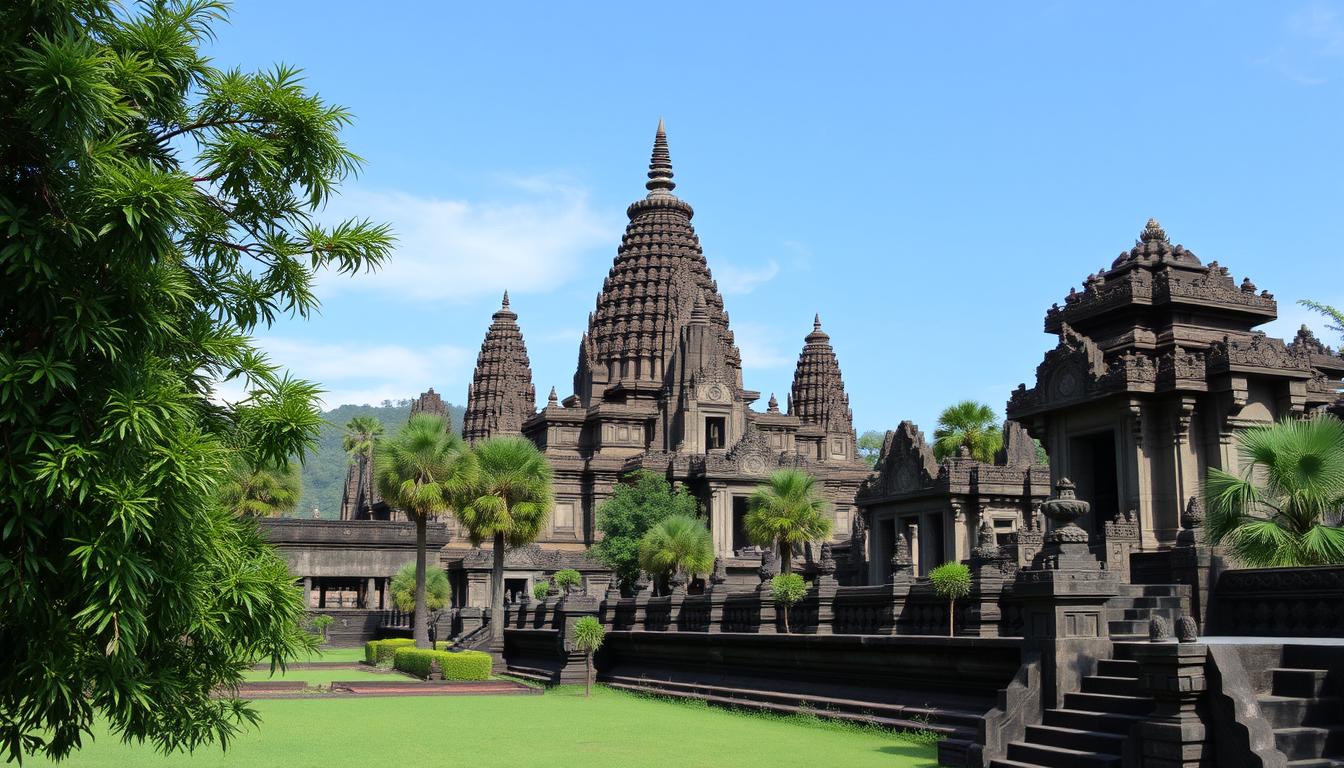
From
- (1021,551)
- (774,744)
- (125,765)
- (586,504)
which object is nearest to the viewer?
(125,765)

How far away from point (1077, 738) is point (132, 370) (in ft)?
34.8

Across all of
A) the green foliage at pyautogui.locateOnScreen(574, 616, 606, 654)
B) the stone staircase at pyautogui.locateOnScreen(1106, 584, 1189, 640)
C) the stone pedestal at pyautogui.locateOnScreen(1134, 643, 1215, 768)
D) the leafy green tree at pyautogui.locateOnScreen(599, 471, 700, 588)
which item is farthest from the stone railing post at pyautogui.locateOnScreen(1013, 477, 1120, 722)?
the leafy green tree at pyautogui.locateOnScreen(599, 471, 700, 588)

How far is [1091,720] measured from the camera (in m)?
14.0

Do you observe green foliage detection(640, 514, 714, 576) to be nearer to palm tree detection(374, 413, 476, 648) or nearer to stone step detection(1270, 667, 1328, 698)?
palm tree detection(374, 413, 476, 648)

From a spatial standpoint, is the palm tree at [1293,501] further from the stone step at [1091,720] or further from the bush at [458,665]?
the bush at [458,665]

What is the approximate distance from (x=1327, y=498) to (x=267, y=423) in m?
14.0

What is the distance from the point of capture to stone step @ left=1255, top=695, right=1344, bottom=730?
1232cm

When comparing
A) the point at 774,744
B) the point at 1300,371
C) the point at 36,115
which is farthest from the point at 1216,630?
the point at 36,115

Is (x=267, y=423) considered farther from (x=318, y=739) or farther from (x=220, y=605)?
(x=318, y=739)

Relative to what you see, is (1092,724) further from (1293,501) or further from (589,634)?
(589,634)

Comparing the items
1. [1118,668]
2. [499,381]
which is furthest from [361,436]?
[1118,668]

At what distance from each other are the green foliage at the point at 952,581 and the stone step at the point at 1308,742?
6630mm

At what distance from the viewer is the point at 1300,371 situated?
26.0 m

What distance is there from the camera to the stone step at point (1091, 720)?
1347cm
